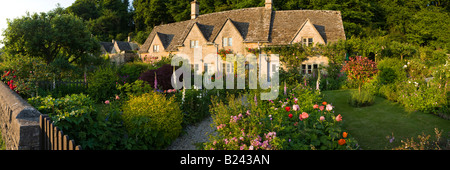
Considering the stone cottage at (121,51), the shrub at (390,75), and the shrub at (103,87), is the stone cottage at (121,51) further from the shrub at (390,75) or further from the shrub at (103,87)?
the shrub at (390,75)

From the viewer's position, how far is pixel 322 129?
6543 millimetres

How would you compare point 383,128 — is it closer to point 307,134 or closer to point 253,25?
point 307,134

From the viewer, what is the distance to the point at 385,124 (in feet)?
27.0

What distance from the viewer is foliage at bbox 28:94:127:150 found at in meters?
5.36

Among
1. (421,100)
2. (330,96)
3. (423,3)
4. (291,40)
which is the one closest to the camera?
(421,100)

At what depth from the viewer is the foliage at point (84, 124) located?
5.36 meters

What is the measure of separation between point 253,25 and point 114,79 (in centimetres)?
1660

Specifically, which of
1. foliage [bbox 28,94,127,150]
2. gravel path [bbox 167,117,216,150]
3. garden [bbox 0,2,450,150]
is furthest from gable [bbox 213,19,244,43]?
foliage [bbox 28,94,127,150]

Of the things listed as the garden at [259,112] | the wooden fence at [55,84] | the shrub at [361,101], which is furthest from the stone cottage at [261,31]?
the wooden fence at [55,84]

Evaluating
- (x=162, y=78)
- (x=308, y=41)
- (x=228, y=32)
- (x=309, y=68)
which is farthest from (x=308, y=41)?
(x=162, y=78)

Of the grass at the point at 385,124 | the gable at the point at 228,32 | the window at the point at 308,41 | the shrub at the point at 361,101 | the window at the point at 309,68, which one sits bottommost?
the grass at the point at 385,124

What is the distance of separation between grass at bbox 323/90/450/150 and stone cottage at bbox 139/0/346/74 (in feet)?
44.8

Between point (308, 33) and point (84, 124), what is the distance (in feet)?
70.0

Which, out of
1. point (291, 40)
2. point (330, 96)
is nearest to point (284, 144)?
point (330, 96)
